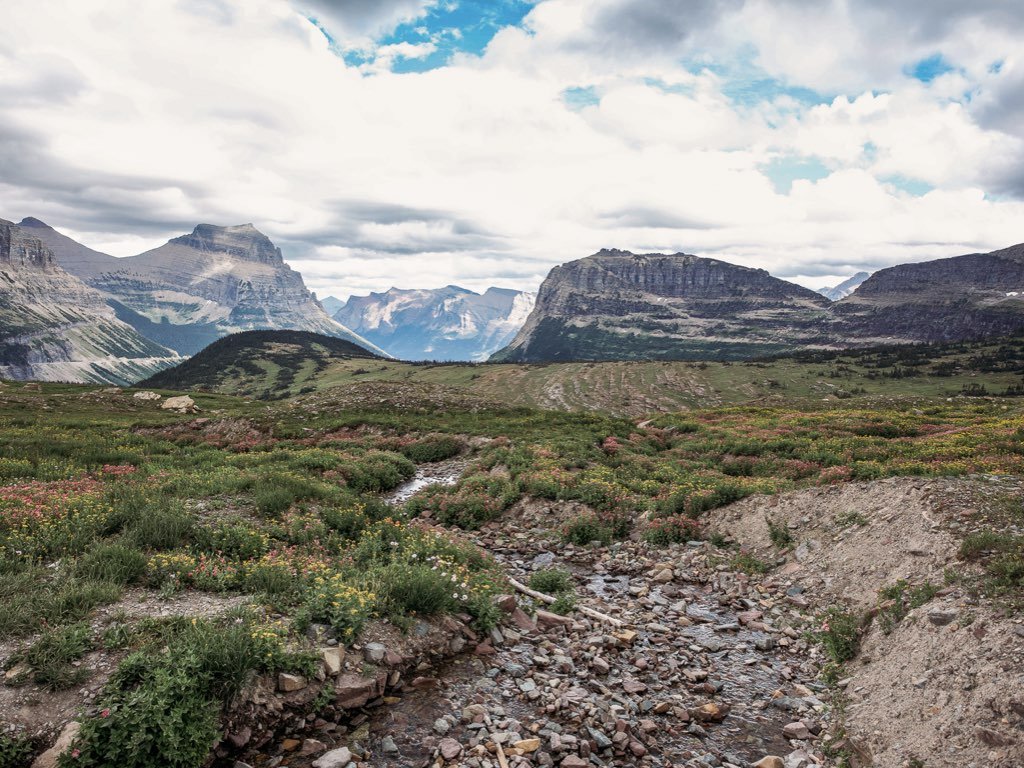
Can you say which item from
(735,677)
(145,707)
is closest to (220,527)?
(145,707)

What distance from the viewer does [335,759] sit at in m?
8.40

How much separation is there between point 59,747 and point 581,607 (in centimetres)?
1112

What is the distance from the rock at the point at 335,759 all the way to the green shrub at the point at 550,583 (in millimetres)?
8045

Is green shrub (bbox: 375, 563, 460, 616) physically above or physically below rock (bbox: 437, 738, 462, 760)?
above

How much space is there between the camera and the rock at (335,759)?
8.29 metres

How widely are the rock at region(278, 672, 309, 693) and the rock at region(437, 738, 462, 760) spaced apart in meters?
2.73

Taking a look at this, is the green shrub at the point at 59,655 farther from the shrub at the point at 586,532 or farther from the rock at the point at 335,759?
the shrub at the point at 586,532

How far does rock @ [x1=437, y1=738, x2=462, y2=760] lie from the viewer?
8727 mm

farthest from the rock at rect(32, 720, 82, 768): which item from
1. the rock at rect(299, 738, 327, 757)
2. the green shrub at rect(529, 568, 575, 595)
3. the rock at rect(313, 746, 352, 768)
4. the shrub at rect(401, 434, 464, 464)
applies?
the shrub at rect(401, 434, 464, 464)

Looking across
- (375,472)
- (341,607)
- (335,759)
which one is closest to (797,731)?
(335,759)

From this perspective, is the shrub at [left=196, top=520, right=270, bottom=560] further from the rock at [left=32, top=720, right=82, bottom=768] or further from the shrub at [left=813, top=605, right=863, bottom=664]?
the shrub at [left=813, top=605, right=863, bottom=664]

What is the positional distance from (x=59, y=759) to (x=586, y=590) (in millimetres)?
12723

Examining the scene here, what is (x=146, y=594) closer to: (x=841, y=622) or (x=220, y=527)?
(x=220, y=527)

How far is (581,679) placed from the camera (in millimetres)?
11305
